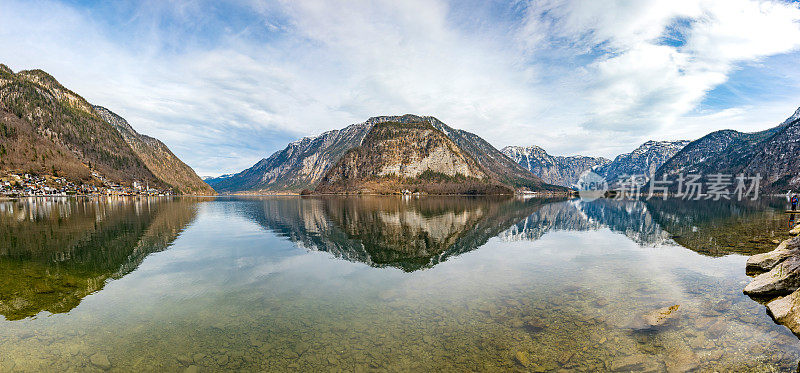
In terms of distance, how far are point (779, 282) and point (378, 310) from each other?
25131mm

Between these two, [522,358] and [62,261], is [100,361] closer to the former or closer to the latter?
[522,358]

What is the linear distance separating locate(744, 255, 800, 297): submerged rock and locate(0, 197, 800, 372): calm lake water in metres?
1.05

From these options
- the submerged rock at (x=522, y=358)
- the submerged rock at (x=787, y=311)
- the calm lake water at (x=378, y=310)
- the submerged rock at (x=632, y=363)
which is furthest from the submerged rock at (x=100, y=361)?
the submerged rock at (x=787, y=311)

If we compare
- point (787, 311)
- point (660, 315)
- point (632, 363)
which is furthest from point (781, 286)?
point (632, 363)

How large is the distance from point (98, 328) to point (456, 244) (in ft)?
111

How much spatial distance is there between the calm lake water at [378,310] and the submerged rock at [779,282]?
3.44ft

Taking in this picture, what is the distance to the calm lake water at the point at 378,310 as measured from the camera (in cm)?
1282

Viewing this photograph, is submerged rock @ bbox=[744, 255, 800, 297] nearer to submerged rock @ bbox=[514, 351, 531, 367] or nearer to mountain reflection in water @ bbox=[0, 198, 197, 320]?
submerged rock @ bbox=[514, 351, 531, 367]

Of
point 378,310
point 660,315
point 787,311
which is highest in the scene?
point 787,311

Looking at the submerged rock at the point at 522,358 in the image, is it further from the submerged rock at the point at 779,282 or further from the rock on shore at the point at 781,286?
the submerged rock at the point at 779,282

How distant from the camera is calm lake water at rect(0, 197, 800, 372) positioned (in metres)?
12.8

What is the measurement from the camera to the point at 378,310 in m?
18.4

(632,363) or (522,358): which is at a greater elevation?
(522,358)

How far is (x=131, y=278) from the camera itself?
24.4 meters
